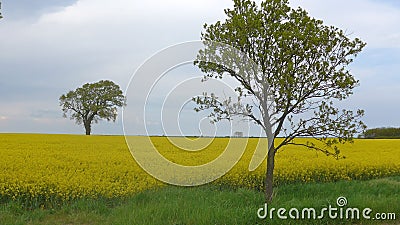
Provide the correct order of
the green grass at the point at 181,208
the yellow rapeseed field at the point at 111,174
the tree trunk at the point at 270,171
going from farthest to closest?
the yellow rapeseed field at the point at 111,174 → the tree trunk at the point at 270,171 → the green grass at the point at 181,208

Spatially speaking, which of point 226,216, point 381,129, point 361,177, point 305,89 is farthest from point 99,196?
point 381,129

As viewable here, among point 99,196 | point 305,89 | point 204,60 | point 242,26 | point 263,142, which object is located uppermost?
point 242,26

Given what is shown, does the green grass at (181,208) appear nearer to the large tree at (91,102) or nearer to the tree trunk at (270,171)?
the tree trunk at (270,171)

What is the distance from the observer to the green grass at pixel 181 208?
6.87 metres

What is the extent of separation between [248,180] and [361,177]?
5057 millimetres

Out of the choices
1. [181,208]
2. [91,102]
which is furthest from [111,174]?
[91,102]

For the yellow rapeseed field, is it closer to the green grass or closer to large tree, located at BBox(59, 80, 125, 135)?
the green grass

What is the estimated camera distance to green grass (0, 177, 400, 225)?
22.5 feet

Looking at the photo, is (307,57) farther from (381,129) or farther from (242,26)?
(381,129)

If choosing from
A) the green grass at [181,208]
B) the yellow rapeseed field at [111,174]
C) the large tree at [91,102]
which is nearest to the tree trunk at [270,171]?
the green grass at [181,208]

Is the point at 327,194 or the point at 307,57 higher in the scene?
the point at 307,57

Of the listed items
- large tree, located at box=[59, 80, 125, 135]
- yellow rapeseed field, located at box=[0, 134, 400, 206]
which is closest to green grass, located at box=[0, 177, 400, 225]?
yellow rapeseed field, located at box=[0, 134, 400, 206]

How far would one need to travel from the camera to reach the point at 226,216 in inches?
268

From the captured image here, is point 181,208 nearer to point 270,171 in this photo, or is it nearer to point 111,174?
point 270,171
